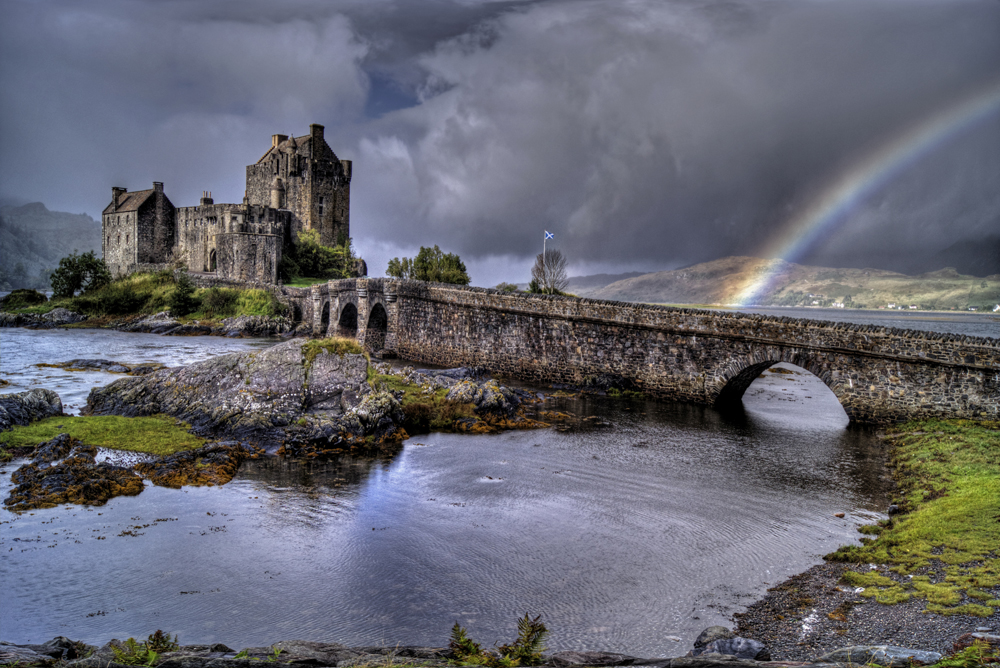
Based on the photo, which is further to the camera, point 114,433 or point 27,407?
point 27,407

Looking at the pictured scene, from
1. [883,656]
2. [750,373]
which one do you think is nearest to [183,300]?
[750,373]

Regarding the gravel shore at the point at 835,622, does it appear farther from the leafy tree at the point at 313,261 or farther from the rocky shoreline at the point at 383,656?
the leafy tree at the point at 313,261

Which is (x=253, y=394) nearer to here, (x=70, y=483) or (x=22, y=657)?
(x=70, y=483)

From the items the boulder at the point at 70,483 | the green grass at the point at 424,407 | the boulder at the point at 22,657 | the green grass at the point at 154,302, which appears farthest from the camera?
the green grass at the point at 154,302

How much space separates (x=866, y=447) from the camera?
1662 centimetres

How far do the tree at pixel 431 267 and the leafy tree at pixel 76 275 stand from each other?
92.2 ft

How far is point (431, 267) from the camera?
196 ft

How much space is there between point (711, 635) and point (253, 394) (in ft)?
44.8

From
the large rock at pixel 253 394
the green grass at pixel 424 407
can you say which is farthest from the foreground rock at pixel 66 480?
the green grass at pixel 424 407

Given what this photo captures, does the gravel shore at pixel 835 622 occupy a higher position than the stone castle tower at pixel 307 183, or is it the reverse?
the stone castle tower at pixel 307 183

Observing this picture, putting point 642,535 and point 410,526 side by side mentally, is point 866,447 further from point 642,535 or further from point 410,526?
point 410,526

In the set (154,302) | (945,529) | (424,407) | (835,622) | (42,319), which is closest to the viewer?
(835,622)

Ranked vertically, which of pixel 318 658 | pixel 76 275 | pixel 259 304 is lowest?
pixel 318 658

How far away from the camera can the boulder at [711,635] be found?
6566 millimetres
